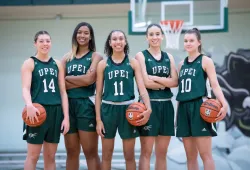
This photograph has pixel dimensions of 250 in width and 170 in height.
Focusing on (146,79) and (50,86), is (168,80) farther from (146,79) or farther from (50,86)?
(50,86)

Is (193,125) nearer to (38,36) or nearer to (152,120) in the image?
(152,120)

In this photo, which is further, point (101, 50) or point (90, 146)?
point (101, 50)

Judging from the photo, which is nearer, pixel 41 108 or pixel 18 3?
pixel 41 108

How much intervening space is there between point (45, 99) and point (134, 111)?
946 millimetres

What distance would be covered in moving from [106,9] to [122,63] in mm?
3566

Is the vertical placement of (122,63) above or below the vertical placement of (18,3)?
below

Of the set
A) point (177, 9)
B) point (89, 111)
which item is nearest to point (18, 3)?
point (177, 9)

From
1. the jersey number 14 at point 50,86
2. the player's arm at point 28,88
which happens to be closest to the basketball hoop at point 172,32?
the jersey number 14 at point 50,86

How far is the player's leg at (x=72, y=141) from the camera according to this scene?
447 centimetres

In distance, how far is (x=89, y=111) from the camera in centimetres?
446

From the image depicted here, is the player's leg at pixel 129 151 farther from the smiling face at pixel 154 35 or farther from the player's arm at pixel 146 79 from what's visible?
the smiling face at pixel 154 35

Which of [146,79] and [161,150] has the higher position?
[146,79]

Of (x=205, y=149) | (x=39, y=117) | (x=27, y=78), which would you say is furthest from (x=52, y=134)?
(x=205, y=149)

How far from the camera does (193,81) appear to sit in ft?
13.7
